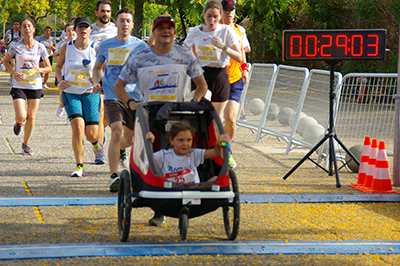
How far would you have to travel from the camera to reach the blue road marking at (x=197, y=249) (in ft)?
14.8

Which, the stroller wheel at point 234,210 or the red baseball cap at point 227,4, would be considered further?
the red baseball cap at point 227,4

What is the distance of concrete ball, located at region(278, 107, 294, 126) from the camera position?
405 inches

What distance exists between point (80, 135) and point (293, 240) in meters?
3.54

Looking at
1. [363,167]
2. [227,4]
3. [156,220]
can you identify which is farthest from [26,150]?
[363,167]

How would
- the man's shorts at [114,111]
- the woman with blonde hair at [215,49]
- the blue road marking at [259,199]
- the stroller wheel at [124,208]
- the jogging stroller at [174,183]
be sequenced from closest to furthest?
the jogging stroller at [174,183], the stroller wheel at [124,208], the blue road marking at [259,199], the man's shorts at [114,111], the woman with blonde hair at [215,49]

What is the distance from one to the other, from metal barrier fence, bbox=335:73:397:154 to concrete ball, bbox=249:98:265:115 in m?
2.96

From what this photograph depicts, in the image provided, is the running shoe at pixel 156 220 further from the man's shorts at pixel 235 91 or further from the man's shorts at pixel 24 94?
the man's shorts at pixel 24 94

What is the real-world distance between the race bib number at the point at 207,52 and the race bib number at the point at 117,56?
3.48 ft

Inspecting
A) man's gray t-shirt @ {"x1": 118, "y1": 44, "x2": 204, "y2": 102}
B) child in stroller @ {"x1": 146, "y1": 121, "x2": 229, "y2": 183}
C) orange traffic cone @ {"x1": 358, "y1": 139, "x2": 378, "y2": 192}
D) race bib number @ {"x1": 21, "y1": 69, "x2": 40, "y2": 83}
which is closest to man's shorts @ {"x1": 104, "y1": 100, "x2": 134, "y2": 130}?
man's gray t-shirt @ {"x1": 118, "y1": 44, "x2": 204, "y2": 102}

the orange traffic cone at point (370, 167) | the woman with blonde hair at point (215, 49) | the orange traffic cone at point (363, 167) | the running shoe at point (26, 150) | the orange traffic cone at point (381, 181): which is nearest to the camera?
the orange traffic cone at point (381, 181)

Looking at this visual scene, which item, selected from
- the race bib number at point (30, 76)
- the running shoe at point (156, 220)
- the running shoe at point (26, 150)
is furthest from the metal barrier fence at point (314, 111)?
the race bib number at point (30, 76)

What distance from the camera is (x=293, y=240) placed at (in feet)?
16.4

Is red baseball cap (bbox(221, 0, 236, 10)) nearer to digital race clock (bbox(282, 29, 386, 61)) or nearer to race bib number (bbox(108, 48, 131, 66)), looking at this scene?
digital race clock (bbox(282, 29, 386, 61))

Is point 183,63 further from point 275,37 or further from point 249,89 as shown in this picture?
point 275,37
